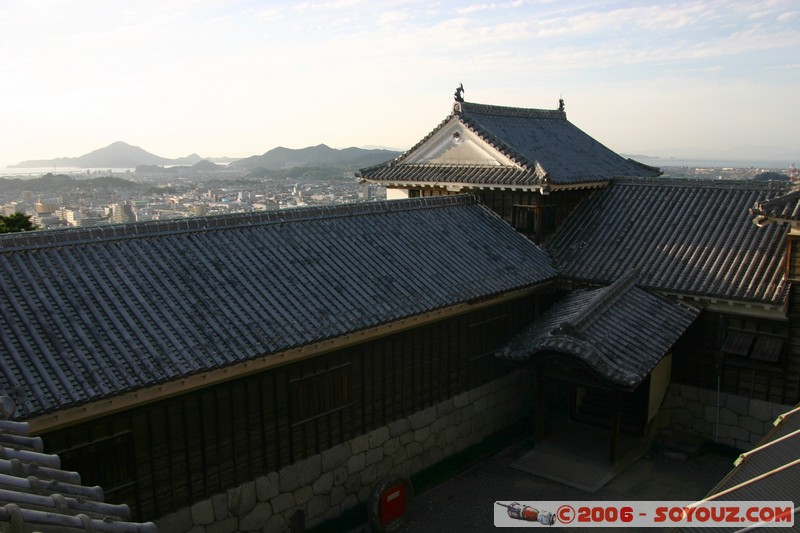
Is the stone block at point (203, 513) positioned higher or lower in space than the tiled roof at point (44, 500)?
lower

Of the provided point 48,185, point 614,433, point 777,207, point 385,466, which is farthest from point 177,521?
point 48,185

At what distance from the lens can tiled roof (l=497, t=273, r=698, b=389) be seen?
1381cm

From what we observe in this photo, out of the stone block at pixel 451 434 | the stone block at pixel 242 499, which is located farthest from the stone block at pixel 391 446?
the stone block at pixel 242 499

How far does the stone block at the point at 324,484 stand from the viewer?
1286 cm

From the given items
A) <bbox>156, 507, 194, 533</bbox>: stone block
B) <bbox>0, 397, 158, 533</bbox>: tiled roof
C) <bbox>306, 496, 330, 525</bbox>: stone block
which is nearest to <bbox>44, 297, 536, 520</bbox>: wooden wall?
<bbox>156, 507, 194, 533</bbox>: stone block

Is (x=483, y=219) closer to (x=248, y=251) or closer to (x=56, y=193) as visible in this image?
(x=248, y=251)

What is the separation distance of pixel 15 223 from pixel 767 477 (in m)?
22.6

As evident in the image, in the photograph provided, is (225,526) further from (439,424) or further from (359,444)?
(439,424)

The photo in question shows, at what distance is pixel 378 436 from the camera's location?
46.2 ft

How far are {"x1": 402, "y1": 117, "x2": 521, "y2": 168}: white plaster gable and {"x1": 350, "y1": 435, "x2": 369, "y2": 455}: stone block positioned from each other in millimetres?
10840

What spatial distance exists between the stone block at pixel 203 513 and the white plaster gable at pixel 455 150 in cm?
1410

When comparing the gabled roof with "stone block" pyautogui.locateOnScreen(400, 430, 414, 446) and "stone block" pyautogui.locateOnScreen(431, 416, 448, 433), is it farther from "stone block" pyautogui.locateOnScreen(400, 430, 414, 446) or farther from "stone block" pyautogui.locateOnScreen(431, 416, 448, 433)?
"stone block" pyautogui.locateOnScreen(400, 430, 414, 446)

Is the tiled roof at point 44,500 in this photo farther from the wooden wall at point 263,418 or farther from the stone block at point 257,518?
the stone block at point 257,518

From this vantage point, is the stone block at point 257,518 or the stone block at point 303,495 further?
the stone block at point 303,495
